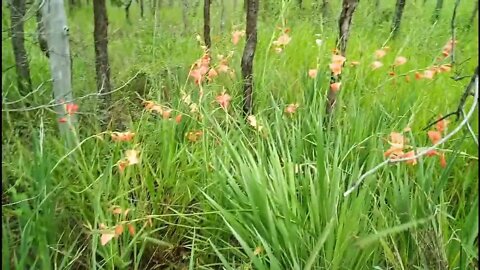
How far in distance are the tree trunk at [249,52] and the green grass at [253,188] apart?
0.06 metres

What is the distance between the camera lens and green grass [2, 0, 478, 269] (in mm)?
1329

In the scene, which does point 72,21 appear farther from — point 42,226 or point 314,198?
point 314,198

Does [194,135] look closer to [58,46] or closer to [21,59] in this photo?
[58,46]

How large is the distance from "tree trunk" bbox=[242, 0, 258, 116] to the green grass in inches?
2.2

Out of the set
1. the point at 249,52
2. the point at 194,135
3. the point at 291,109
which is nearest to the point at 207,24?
the point at 249,52

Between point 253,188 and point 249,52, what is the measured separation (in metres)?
1.15

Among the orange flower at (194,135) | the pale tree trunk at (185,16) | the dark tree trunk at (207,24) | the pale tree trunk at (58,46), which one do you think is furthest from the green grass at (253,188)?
the pale tree trunk at (185,16)

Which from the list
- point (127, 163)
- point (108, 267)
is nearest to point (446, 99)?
point (127, 163)

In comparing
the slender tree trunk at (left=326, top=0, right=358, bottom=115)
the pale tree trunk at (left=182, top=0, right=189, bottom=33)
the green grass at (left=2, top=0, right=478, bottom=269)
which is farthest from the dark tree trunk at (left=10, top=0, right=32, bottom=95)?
the pale tree trunk at (left=182, top=0, right=189, bottom=33)

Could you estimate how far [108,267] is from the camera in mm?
1489

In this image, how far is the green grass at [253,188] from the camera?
4.36 feet

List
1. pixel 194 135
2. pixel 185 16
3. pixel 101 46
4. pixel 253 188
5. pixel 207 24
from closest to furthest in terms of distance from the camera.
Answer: pixel 253 188 < pixel 194 135 < pixel 101 46 < pixel 207 24 < pixel 185 16

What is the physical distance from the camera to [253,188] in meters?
1.43

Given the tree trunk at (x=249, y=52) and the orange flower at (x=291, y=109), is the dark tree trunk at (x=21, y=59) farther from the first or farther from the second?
the orange flower at (x=291, y=109)
